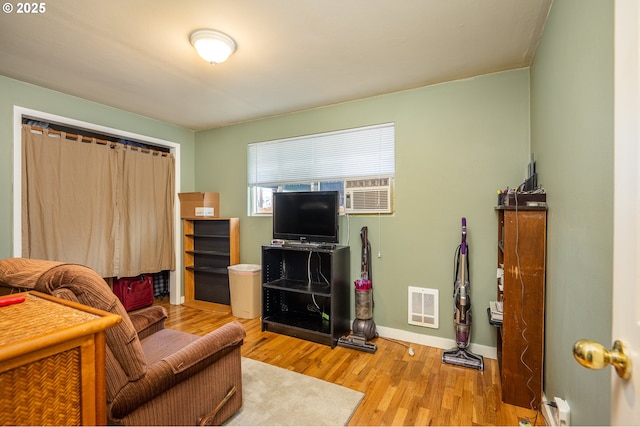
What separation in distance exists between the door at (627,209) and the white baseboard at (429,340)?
7.42 ft

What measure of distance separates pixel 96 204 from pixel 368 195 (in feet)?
10.2

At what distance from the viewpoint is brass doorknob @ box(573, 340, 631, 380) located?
55cm

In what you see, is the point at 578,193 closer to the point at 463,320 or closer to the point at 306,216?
the point at 463,320

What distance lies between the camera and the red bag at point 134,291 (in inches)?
148

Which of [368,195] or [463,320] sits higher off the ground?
[368,195]

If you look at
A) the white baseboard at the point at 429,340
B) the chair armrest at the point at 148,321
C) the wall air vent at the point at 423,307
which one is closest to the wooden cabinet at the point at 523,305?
the white baseboard at the point at 429,340

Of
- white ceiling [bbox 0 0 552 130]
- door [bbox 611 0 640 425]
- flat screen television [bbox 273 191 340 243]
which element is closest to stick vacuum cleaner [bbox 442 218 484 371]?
flat screen television [bbox 273 191 340 243]

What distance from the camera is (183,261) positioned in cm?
425

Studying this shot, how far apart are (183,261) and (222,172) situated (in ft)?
4.72

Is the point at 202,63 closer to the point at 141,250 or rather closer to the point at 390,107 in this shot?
the point at 390,107

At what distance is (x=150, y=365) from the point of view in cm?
149

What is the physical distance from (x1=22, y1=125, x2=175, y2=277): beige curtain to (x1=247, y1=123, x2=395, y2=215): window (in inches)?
51.3

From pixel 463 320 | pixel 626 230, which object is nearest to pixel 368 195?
pixel 463 320

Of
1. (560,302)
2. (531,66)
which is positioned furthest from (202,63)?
(560,302)
